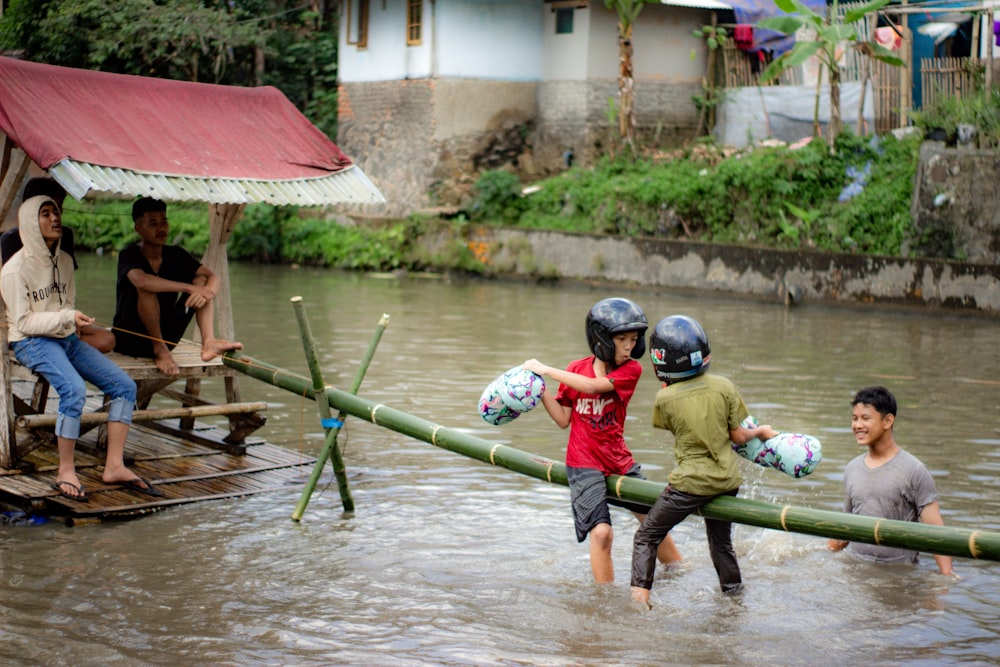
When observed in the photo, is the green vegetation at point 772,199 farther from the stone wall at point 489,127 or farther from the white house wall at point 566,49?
the white house wall at point 566,49

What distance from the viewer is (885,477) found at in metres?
6.40

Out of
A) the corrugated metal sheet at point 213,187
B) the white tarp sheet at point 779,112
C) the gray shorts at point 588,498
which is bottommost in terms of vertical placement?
the gray shorts at point 588,498

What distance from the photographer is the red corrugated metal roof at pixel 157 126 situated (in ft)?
23.9

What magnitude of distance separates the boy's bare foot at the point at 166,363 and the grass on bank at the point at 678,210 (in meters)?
9.56

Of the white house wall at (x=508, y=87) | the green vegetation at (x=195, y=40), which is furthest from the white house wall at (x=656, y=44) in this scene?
the green vegetation at (x=195, y=40)

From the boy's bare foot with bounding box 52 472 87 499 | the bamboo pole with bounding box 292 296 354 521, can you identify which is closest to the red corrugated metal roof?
the bamboo pole with bounding box 292 296 354 521

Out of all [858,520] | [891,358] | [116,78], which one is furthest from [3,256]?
[891,358]

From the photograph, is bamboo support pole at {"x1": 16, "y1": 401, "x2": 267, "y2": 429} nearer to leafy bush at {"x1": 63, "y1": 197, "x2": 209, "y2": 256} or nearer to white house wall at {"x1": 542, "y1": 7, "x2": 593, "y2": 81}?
white house wall at {"x1": 542, "y1": 7, "x2": 593, "y2": 81}

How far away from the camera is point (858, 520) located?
16.5ft

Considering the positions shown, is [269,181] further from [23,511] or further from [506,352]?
[506,352]

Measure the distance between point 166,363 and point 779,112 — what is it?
1916cm

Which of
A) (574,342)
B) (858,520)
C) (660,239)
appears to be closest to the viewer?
(858,520)

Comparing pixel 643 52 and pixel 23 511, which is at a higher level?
pixel 643 52

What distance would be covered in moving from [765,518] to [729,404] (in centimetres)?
59
